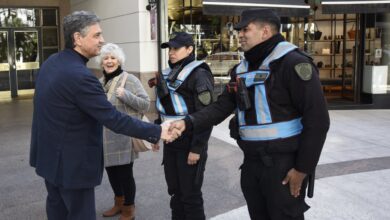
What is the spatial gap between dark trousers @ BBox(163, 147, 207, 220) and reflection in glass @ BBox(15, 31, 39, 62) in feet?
45.2

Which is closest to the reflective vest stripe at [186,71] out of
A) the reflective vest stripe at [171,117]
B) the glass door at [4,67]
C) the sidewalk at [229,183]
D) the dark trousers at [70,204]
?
the reflective vest stripe at [171,117]

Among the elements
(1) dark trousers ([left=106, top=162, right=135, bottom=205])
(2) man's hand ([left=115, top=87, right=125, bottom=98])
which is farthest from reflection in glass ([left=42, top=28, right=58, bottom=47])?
(2) man's hand ([left=115, top=87, right=125, bottom=98])

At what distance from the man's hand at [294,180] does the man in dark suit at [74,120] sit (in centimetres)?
107

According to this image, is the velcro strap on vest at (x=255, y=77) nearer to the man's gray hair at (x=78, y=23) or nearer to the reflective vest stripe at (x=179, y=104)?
the reflective vest stripe at (x=179, y=104)

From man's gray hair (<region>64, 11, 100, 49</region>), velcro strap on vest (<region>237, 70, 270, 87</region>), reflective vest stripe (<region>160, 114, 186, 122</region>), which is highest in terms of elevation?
man's gray hair (<region>64, 11, 100, 49</region>)

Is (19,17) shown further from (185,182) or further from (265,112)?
(265,112)

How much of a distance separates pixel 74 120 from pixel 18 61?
1446 cm

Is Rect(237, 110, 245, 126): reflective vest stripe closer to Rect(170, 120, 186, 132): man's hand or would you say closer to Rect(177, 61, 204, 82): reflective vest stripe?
Rect(170, 120, 186, 132): man's hand

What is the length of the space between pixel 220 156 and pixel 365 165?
2.11m

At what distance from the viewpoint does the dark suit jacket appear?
2.86 meters

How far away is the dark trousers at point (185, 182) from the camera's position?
148 inches

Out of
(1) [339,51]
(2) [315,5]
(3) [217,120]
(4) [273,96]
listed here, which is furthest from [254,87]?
(1) [339,51]

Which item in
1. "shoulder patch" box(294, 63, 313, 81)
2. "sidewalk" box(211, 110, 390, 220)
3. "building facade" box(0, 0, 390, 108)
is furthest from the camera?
"building facade" box(0, 0, 390, 108)

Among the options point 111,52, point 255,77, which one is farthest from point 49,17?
point 255,77
